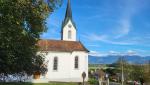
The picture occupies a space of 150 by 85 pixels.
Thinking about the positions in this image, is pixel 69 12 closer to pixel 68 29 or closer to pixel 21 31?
pixel 68 29

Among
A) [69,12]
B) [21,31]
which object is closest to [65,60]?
[69,12]

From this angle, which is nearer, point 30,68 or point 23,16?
point 23,16

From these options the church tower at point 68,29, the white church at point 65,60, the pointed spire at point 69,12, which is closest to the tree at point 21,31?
the white church at point 65,60

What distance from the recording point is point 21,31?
59.9 ft

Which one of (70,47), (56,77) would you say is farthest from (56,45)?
(56,77)

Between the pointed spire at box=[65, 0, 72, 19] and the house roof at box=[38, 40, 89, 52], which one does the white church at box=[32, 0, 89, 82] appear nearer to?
the house roof at box=[38, 40, 89, 52]

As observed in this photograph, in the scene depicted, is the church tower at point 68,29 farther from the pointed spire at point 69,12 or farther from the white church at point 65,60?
the white church at point 65,60

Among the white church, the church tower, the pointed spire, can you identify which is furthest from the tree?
the pointed spire

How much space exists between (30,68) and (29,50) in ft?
5.59

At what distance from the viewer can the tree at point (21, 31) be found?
1742cm

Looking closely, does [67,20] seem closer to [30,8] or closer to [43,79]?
[43,79]

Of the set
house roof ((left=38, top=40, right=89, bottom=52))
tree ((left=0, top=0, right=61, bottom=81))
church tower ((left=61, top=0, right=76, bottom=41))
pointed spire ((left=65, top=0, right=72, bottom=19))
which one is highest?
pointed spire ((left=65, top=0, right=72, bottom=19))

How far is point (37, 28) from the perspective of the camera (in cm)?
1992

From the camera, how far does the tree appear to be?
17422 mm
